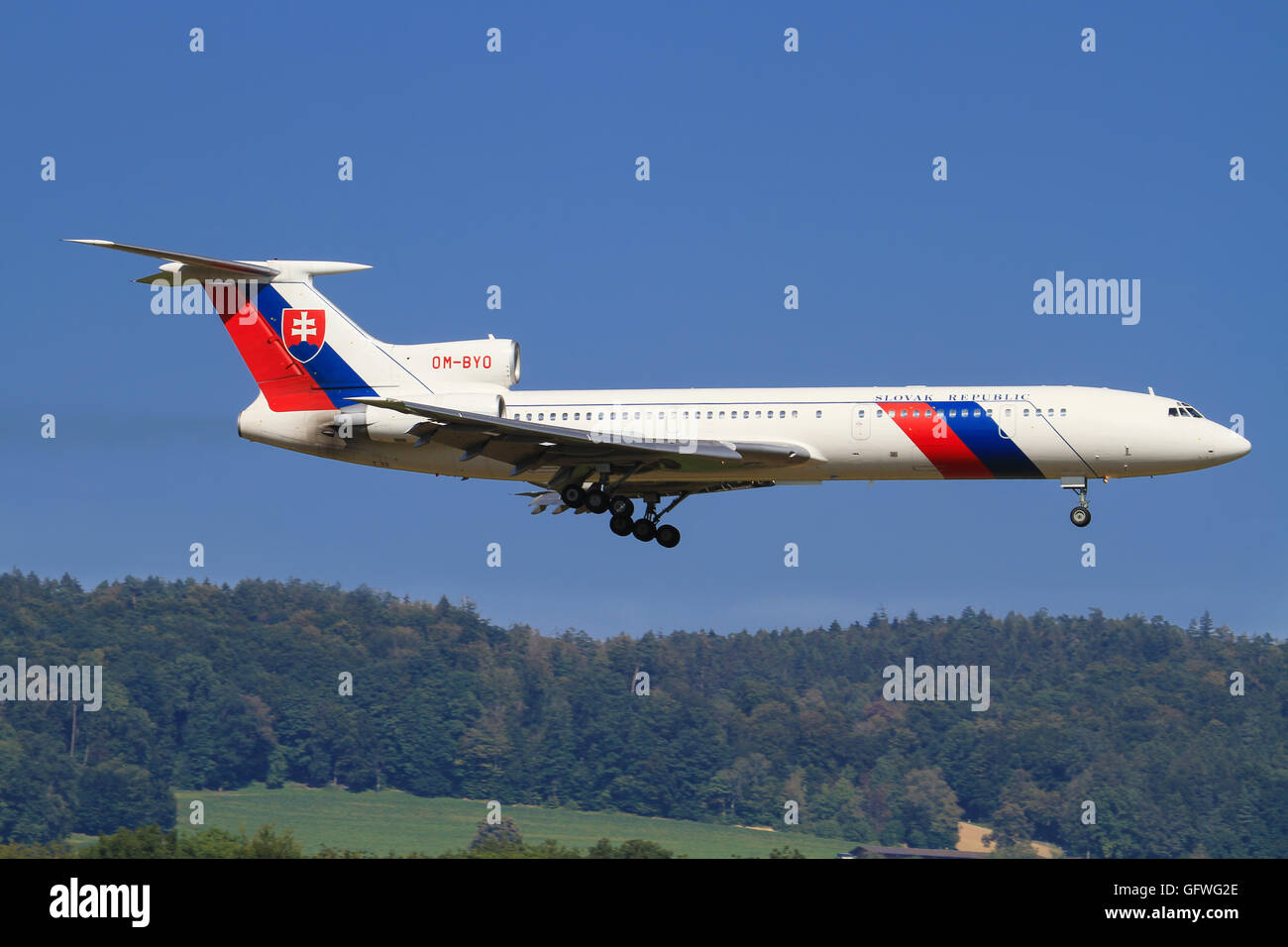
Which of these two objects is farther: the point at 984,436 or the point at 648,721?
the point at 648,721

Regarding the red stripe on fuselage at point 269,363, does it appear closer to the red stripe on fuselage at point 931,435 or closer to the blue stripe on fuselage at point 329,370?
the blue stripe on fuselage at point 329,370

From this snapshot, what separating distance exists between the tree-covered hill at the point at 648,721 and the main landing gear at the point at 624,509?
56882 mm

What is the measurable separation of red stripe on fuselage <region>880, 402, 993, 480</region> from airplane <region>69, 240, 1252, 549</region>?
1.3 inches

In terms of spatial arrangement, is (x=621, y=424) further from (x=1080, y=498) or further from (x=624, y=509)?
(x=1080, y=498)

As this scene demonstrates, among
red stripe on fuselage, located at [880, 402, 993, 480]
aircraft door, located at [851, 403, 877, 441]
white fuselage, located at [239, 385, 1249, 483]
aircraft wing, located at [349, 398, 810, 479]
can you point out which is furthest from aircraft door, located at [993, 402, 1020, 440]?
aircraft wing, located at [349, 398, 810, 479]

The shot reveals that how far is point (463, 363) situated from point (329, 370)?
3.53 meters

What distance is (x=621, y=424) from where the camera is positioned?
129 feet

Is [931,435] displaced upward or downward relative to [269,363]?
downward

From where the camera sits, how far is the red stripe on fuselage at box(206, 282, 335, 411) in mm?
A: 40625

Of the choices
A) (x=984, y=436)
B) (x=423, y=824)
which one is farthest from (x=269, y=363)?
(x=423, y=824)
